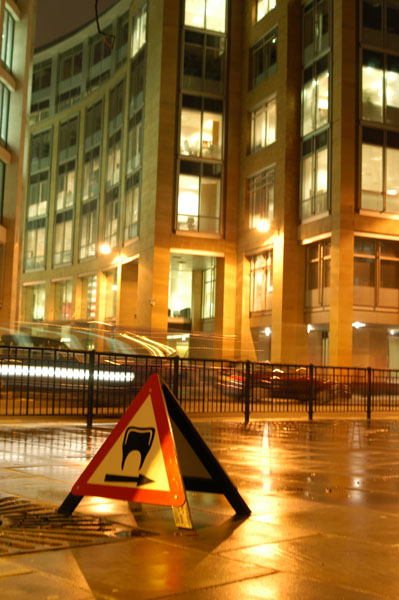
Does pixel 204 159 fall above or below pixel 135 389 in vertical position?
above

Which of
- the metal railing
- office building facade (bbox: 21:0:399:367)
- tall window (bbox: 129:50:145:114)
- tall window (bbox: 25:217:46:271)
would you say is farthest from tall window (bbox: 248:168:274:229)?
tall window (bbox: 25:217:46:271)

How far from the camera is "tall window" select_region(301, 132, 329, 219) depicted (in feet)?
133

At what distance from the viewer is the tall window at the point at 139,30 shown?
1986 inches

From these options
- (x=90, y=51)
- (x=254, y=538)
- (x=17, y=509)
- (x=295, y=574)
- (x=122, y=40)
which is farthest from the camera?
(x=90, y=51)

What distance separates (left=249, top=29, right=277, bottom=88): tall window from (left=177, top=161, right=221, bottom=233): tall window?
624 centimetres

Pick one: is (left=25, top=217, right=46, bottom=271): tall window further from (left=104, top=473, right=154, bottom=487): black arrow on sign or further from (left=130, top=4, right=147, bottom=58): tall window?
(left=104, top=473, right=154, bottom=487): black arrow on sign

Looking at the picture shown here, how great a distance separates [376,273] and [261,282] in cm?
785

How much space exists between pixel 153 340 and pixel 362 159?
15370 millimetres

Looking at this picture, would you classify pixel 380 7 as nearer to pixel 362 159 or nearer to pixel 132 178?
pixel 362 159

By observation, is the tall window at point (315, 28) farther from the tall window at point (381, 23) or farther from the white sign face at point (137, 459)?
the white sign face at point (137, 459)

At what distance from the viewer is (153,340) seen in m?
41.5

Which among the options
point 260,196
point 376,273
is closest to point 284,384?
point 376,273

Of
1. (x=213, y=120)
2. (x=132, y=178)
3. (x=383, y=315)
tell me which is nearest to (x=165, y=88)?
(x=213, y=120)

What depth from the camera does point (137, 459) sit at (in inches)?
223
